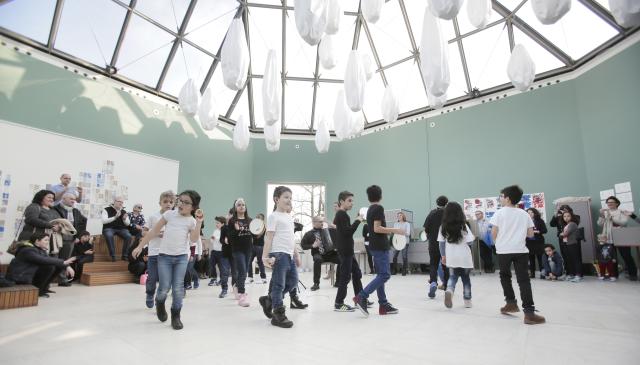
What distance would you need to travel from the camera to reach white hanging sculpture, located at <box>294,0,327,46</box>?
376cm

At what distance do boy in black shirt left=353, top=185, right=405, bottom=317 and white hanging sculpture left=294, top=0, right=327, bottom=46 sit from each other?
186 cm

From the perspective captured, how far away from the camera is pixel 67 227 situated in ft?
20.0

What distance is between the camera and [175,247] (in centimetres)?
355

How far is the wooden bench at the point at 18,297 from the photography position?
428 cm

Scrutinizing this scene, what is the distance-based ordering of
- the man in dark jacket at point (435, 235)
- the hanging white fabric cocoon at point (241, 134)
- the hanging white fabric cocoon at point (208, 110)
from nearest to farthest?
the man in dark jacket at point (435, 235) < the hanging white fabric cocoon at point (208, 110) < the hanging white fabric cocoon at point (241, 134)

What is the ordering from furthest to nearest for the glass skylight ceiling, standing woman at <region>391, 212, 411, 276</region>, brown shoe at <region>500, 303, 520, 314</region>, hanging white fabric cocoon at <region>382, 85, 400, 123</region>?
standing woman at <region>391, 212, 411, 276</region>
the glass skylight ceiling
hanging white fabric cocoon at <region>382, 85, 400, 123</region>
brown shoe at <region>500, 303, 520, 314</region>

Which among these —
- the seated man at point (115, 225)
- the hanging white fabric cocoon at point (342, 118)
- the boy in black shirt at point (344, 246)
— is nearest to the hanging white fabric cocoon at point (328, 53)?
the hanging white fabric cocoon at point (342, 118)

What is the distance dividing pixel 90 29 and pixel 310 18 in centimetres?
718

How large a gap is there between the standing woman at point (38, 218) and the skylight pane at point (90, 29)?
423cm

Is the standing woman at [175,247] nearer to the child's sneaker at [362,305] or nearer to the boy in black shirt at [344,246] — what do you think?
the boy in black shirt at [344,246]

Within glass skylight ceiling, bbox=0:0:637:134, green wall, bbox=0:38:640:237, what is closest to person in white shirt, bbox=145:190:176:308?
glass skylight ceiling, bbox=0:0:637:134

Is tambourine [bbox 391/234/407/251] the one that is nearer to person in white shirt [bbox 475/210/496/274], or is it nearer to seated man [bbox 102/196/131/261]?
person in white shirt [bbox 475/210/496/274]

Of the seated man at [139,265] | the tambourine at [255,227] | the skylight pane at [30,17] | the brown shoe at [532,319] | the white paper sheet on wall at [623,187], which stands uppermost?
the skylight pane at [30,17]

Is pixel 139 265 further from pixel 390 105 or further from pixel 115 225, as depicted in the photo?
pixel 390 105
